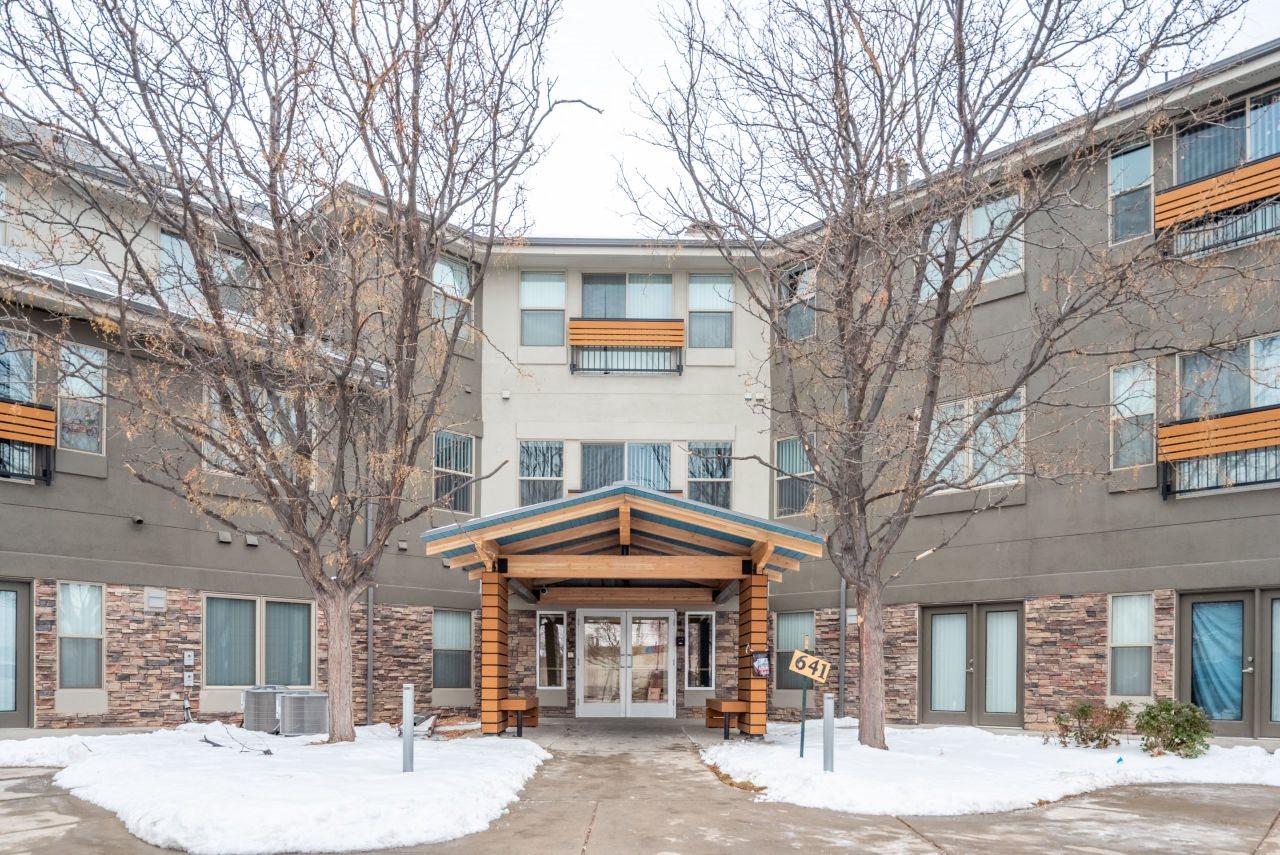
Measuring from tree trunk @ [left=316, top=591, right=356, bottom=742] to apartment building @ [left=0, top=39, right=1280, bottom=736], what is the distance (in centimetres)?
174

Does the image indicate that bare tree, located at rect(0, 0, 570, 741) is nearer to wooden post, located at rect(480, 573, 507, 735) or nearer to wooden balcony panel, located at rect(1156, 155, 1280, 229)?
wooden post, located at rect(480, 573, 507, 735)

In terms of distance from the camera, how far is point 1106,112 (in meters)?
12.7

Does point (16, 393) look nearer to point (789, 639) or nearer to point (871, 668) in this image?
point (871, 668)

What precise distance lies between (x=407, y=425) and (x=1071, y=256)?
984 centimetres

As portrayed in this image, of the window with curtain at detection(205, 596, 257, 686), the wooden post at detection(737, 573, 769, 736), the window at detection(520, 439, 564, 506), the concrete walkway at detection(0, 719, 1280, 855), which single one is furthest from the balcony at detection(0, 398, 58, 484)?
the wooden post at detection(737, 573, 769, 736)

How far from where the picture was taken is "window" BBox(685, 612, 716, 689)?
853 inches

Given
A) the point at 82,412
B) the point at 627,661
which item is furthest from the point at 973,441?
the point at 82,412

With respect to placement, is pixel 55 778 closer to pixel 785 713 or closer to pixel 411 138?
pixel 411 138

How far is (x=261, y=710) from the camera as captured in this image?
1525 cm

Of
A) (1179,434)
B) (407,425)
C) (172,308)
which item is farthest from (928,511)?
(172,308)

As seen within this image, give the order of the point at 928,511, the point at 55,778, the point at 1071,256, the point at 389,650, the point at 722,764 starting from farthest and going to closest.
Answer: the point at 389,650 → the point at 928,511 → the point at 1071,256 → the point at 722,764 → the point at 55,778

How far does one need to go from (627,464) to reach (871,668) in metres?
8.93

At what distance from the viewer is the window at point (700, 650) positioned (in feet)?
71.1

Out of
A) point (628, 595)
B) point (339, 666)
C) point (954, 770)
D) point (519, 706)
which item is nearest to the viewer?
point (954, 770)
